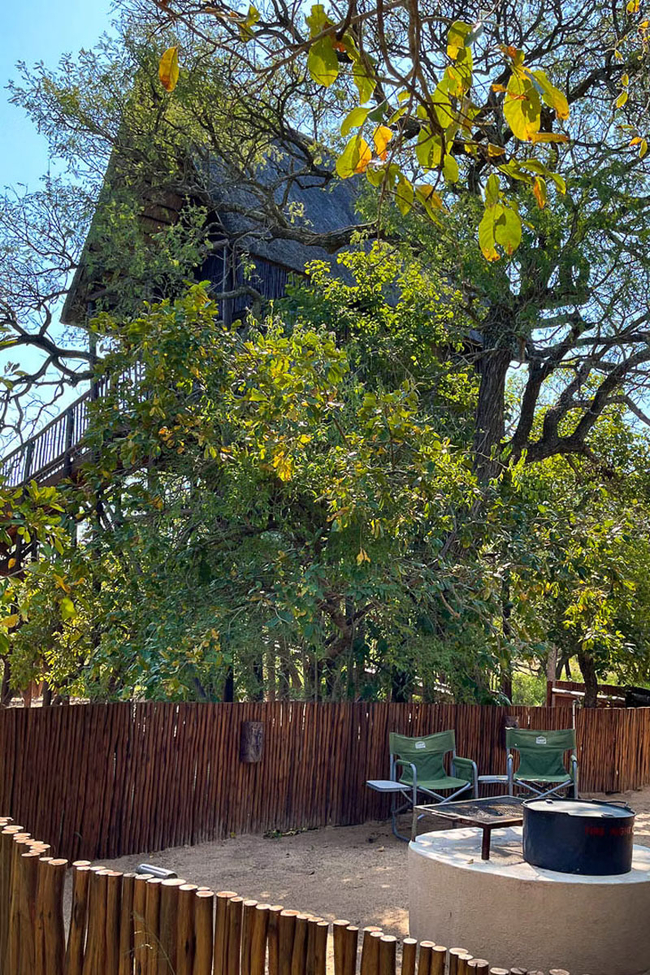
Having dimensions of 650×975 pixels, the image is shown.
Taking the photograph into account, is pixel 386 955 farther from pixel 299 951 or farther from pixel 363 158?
pixel 363 158

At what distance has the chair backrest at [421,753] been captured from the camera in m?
9.44

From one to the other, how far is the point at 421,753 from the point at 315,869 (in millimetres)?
2154

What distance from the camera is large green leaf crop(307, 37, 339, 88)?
239 cm

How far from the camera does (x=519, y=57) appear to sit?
7.59ft

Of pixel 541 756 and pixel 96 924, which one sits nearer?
pixel 96 924

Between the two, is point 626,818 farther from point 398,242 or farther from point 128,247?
point 128,247

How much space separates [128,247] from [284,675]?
20.7 ft

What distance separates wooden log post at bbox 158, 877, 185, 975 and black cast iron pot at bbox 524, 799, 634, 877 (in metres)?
2.62

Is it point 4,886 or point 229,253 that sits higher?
point 229,253

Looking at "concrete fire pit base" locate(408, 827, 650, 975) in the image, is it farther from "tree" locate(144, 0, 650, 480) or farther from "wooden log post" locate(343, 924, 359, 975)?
"tree" locate(144, 0, 650, 480)

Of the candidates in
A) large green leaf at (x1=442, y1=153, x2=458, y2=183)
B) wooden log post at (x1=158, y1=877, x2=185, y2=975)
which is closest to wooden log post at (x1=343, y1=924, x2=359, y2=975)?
wooden log post at (x1=158, y1=877, x2=185, y2=975)

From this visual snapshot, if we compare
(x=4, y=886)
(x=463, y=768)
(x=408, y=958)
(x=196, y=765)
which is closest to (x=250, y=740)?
(x=196, y=765)

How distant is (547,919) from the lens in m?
5.07

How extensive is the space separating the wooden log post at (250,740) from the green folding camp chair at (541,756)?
3016 millimetres
